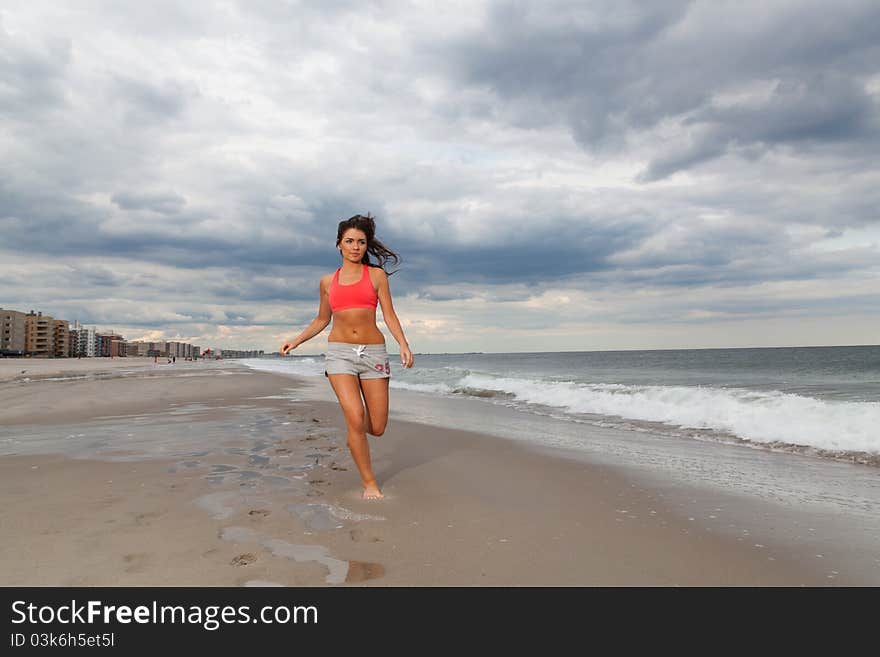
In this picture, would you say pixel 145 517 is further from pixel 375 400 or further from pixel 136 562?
pixel 375 400

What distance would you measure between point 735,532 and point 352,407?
3.13m

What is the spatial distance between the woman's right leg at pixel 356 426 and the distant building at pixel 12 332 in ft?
496

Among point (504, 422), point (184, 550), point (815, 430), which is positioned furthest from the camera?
point (504, 422)

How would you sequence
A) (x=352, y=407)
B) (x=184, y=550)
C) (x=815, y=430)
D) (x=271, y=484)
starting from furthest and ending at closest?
(x=815, y=430) → (x=271, y=484) → (x=352, y=407) → (x=184, y=550)

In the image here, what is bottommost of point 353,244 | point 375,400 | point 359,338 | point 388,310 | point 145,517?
point 145,517

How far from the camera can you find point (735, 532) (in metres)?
3.78

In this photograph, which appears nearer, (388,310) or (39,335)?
Result: (388,310)

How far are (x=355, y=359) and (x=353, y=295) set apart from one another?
58 centimetres

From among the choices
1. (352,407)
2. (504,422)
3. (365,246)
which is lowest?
(504,422)

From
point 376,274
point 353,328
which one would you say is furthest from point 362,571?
point 376,274

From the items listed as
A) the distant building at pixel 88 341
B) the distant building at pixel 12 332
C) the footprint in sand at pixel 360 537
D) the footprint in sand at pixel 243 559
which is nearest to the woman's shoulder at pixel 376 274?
the footprint in sand at pixel 360 537

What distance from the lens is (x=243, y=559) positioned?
9.70 feet
